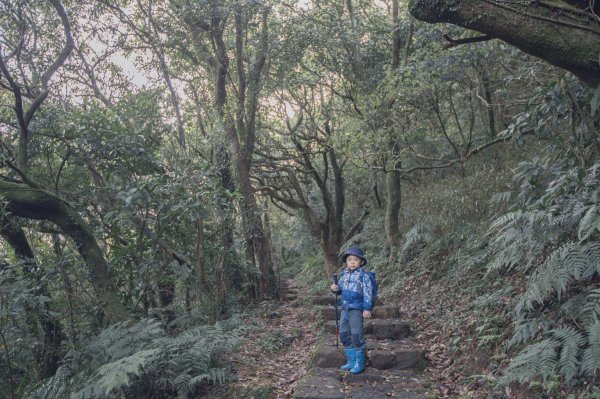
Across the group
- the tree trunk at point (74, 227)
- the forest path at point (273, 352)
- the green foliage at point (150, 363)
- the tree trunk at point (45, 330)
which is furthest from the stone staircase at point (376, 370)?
the tree trunk at point (45, 330)

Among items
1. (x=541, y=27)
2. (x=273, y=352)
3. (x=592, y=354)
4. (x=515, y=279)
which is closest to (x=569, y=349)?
(x=592, y=354)

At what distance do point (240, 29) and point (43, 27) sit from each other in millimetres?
4318

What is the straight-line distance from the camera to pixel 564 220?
4.63 m

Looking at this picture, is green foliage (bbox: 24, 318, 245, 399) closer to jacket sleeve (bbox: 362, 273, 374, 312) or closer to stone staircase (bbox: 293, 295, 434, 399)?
stone staircase (bbox: 293, 295, 434, 399)

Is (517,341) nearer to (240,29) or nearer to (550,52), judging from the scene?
(550,52)

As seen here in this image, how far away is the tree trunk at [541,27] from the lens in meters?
4.15

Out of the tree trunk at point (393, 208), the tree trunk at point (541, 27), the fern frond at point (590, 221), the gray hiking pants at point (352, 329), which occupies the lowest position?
the gray hiking pants at point (352, 329)

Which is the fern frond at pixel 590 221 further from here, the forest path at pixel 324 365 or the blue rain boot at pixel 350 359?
the blue rain boot at pixel 350 359

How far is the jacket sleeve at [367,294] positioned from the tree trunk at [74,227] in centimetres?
357

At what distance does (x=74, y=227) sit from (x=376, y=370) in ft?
15.9

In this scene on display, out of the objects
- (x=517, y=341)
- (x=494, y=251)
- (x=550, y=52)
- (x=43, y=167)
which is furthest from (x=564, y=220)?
(x=43, y=167)

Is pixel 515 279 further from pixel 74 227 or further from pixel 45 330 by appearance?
pixel 45 330

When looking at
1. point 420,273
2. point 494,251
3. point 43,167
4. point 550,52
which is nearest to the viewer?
point 550,52

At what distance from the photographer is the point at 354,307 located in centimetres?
608
